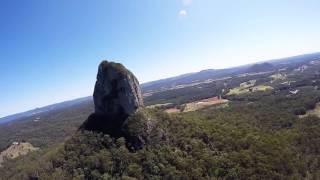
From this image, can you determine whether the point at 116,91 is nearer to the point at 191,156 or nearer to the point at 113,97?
the point at 113,97

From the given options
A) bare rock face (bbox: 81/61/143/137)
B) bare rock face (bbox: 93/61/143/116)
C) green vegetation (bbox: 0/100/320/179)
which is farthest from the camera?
bare rock face (bbox: 93/61/143/116)

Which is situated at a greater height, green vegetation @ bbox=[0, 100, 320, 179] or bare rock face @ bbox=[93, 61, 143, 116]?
bare rock face @ bbox=[93, 61, 143, 116]

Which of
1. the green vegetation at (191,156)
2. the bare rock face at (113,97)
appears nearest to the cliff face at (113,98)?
the bare rock face at (113,97)

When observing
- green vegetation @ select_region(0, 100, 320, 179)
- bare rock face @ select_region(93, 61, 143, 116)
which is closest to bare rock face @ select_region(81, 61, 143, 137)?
bare rock face @ select_region(93, 61, 143, 116)

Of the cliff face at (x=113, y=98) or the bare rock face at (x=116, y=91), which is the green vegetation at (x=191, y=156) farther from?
the bare rock face at (x=116, y=91)

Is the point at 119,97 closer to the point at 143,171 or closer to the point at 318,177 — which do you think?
the point at 143,171

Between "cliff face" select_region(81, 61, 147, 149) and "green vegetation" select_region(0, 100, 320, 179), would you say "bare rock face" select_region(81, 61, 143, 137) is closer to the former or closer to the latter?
"cliff face" select_region(81, 61, 147, 149)

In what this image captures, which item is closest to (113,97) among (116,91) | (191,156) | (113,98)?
(113,98)

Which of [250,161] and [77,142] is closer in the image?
[250,161]

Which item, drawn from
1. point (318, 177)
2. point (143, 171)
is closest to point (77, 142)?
point (143, 171)
